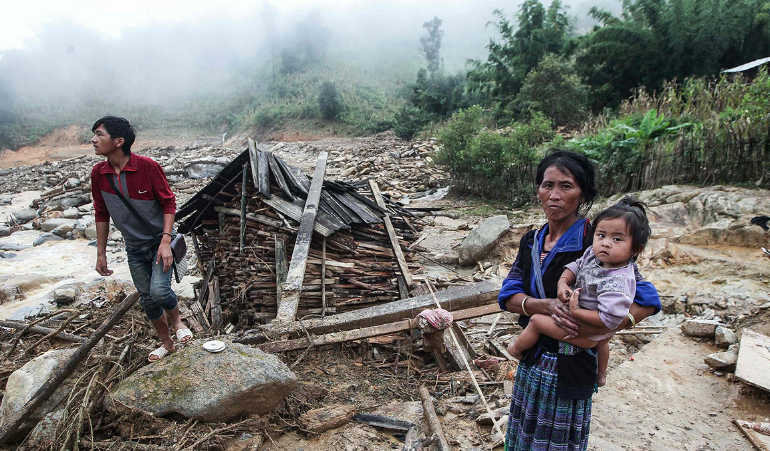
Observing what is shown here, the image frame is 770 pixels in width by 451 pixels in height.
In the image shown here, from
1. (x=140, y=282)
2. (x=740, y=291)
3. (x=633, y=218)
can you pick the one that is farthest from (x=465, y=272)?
(x=633, y=218)

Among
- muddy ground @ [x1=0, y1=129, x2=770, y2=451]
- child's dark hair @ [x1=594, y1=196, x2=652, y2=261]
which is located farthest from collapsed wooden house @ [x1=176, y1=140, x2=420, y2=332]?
child's dark hair @ [x1=594, y1=196, x2=652, y2=261]

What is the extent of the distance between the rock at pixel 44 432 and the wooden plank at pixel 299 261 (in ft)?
5.32

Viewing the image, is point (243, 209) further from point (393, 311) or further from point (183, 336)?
point (393, 311)

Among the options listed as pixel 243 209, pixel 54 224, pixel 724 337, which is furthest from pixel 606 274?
pixel 54 224

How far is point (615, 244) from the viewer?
4.75ft

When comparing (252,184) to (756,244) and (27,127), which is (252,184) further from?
(27,127)

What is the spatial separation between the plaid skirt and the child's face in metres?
0.46

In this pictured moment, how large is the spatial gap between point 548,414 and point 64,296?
8.38 m

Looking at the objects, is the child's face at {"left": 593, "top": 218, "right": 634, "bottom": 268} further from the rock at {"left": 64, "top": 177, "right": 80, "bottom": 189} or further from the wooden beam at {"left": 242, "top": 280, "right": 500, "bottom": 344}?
the rock at {"left": 64, "top": 177, "right": 80, "bottom": 189}

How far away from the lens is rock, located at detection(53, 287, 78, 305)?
6.99 meters

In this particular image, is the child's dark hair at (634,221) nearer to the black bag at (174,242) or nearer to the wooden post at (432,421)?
the wooden post at (432,421)

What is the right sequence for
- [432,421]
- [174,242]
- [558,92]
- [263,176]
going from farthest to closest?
[558,92] < [263,176] < [174,242] < [432,421]

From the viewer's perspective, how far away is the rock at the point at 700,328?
13.5 ft

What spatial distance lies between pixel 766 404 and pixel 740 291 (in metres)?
2.27
